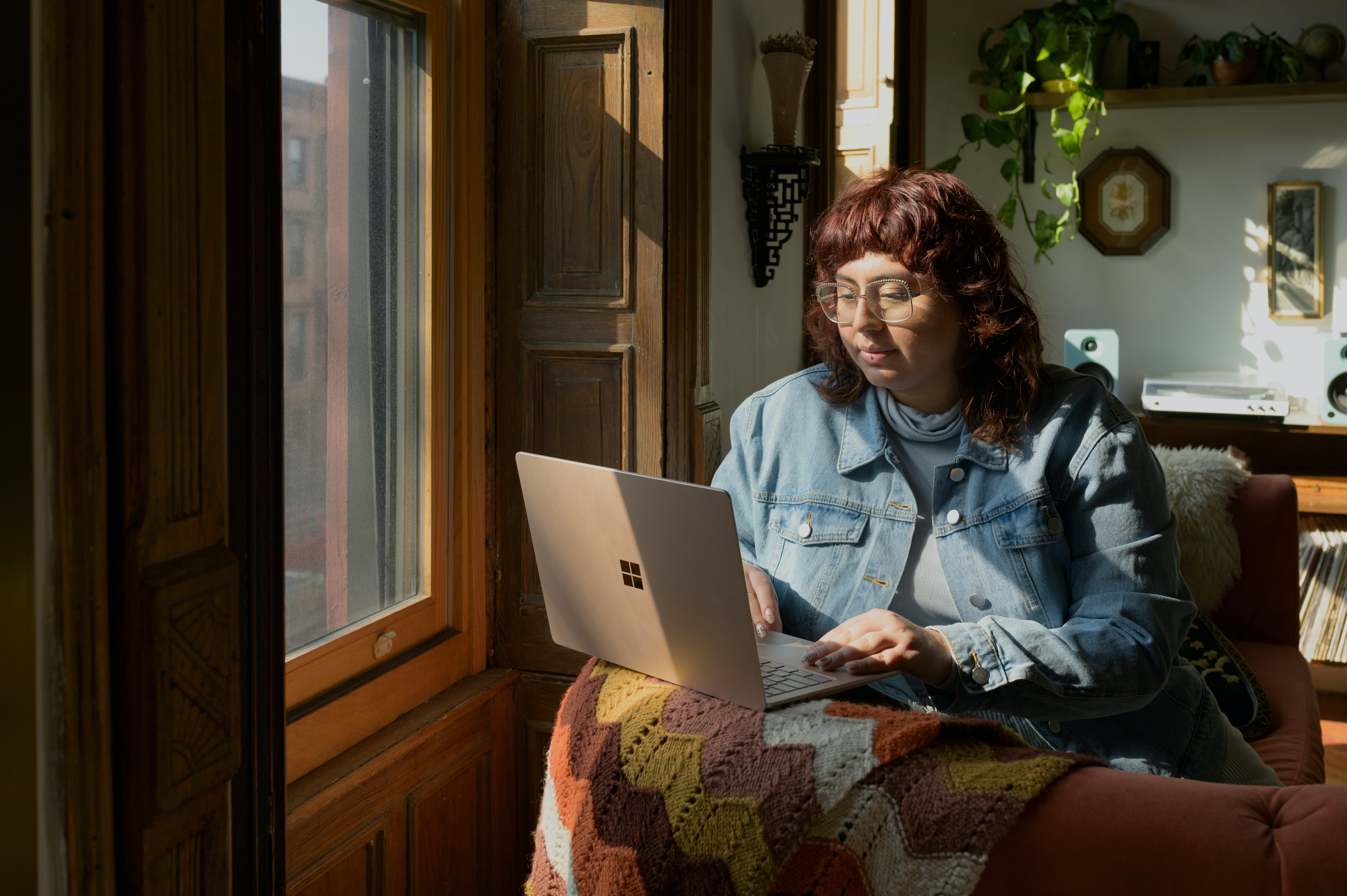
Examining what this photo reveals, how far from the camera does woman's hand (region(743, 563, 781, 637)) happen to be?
4.74ft

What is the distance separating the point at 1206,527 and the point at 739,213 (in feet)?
3.67

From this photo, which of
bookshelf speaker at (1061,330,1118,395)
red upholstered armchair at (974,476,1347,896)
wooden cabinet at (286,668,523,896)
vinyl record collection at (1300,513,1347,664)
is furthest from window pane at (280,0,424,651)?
vinyl record collection at (1300,513,1347,664)

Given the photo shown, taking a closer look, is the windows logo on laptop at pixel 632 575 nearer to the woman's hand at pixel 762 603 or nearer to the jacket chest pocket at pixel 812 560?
the woman's hand at pixel 762 603

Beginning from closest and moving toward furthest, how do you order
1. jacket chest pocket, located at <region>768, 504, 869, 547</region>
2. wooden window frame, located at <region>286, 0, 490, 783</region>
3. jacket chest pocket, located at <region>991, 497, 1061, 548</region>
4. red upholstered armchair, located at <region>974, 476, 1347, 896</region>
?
red upholstered armchair, located at <region>974, 476, 1347, 896</region>, jacket chest pocket, located at <region>991, 497, 1061, 548</region>, jacket chest pocket, located at <region>768, 504, 869, 547</region>, wooden window frame, located at <region>286, 0, 490, 783</region>

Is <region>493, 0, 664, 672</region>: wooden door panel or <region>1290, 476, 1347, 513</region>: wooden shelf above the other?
<region>493, 0, 664, 672</region>: wooden door panel

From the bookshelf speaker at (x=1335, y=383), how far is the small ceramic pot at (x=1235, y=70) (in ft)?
2.85

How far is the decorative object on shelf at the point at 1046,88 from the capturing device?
11.1ft

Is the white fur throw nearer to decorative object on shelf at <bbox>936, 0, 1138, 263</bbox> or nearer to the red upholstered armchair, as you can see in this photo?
the red upholstered armchair

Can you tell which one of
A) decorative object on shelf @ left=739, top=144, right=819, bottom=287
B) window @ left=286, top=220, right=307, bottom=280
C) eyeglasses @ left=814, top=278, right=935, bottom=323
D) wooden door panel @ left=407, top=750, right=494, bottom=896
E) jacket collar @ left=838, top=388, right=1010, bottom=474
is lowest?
wooden door panel @ left=407, top=750, right=494, bottom=896

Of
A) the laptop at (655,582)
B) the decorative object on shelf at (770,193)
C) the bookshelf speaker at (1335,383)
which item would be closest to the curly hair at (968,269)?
the laptop at (655,582)

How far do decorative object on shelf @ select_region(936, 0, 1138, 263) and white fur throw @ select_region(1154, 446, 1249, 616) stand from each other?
1.60m

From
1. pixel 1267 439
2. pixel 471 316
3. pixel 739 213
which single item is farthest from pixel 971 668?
pixel 1267 439

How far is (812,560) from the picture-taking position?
1.55 m

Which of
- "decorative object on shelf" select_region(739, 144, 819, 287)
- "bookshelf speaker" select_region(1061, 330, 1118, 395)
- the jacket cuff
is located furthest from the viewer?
"bookshelf speaker" select_region(1061, 330, 1118, 395)
